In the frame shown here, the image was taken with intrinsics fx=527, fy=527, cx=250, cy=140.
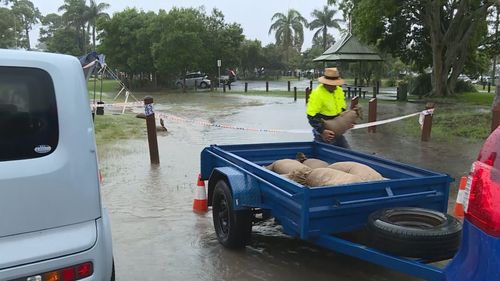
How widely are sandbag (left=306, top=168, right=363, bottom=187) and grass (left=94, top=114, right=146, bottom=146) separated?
338 inches

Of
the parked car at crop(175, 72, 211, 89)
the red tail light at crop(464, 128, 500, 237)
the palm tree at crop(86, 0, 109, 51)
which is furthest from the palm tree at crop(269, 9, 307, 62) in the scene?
the red tail light at crop(464, 128, 500, 237)

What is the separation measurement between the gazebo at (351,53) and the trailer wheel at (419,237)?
25.9 metres

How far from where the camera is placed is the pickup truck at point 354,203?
6.72 ft

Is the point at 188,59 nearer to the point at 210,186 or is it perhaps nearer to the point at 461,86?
the point at 461,86

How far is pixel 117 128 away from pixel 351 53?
1801cm

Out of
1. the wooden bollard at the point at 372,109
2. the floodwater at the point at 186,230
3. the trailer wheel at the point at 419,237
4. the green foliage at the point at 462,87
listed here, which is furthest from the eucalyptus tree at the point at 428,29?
the trailer wheel at the point at 419,237

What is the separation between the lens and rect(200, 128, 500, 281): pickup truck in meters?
2.05

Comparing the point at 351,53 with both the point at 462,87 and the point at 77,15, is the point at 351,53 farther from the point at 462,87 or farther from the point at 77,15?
the point at 77,15

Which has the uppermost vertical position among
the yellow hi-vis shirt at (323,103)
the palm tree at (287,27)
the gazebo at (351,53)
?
the palm tree at (287,27)

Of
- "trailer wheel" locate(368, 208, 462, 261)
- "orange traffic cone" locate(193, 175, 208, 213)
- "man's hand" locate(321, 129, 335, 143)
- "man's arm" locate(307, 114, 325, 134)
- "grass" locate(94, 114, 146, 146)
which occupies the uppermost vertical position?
"man's arm" locate(307, 114, 325, 134)

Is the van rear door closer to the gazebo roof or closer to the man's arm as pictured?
the man's arm

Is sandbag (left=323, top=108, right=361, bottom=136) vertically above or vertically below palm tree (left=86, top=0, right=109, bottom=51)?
below

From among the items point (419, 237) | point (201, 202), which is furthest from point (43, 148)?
point (201, 202)

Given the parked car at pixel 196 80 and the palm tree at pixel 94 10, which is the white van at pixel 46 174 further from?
the palm tree at pixel 94 10
